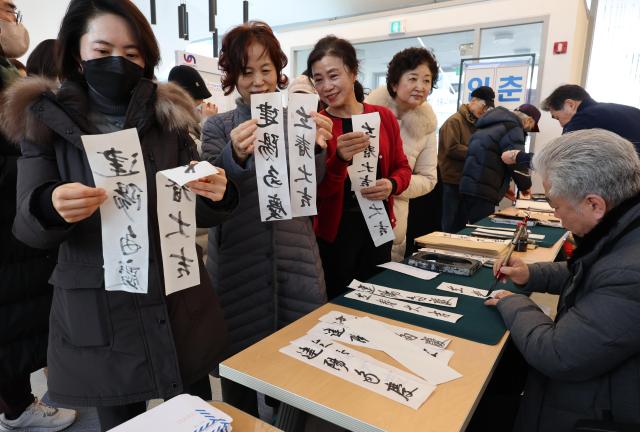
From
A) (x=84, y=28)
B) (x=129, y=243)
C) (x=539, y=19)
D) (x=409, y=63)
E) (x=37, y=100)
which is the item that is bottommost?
(x=129, y=243)

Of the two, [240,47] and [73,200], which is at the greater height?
[240,47]

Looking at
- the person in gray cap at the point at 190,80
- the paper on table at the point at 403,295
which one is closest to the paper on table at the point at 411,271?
the paper on table at the point at 403,295

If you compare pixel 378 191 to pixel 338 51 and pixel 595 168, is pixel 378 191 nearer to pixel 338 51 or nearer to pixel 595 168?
pixel 338 51

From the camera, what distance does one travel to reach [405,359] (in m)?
0.97

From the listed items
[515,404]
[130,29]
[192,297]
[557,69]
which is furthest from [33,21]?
[557,69]

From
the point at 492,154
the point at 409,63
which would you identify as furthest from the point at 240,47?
the point at 492,154

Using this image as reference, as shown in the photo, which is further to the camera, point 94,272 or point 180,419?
point 94,272

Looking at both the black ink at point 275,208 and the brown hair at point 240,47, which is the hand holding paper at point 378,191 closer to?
the black ink at point 275,208

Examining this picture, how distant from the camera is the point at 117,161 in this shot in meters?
0.88

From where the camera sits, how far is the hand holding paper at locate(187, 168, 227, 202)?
3.10 ft

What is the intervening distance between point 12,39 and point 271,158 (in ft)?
3.91

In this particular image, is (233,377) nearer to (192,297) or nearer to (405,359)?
(192,297)

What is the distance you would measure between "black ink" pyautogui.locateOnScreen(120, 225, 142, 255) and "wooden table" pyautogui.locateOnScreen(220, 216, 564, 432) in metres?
0.35

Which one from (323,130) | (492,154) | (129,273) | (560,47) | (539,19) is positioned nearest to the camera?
(129,273)
